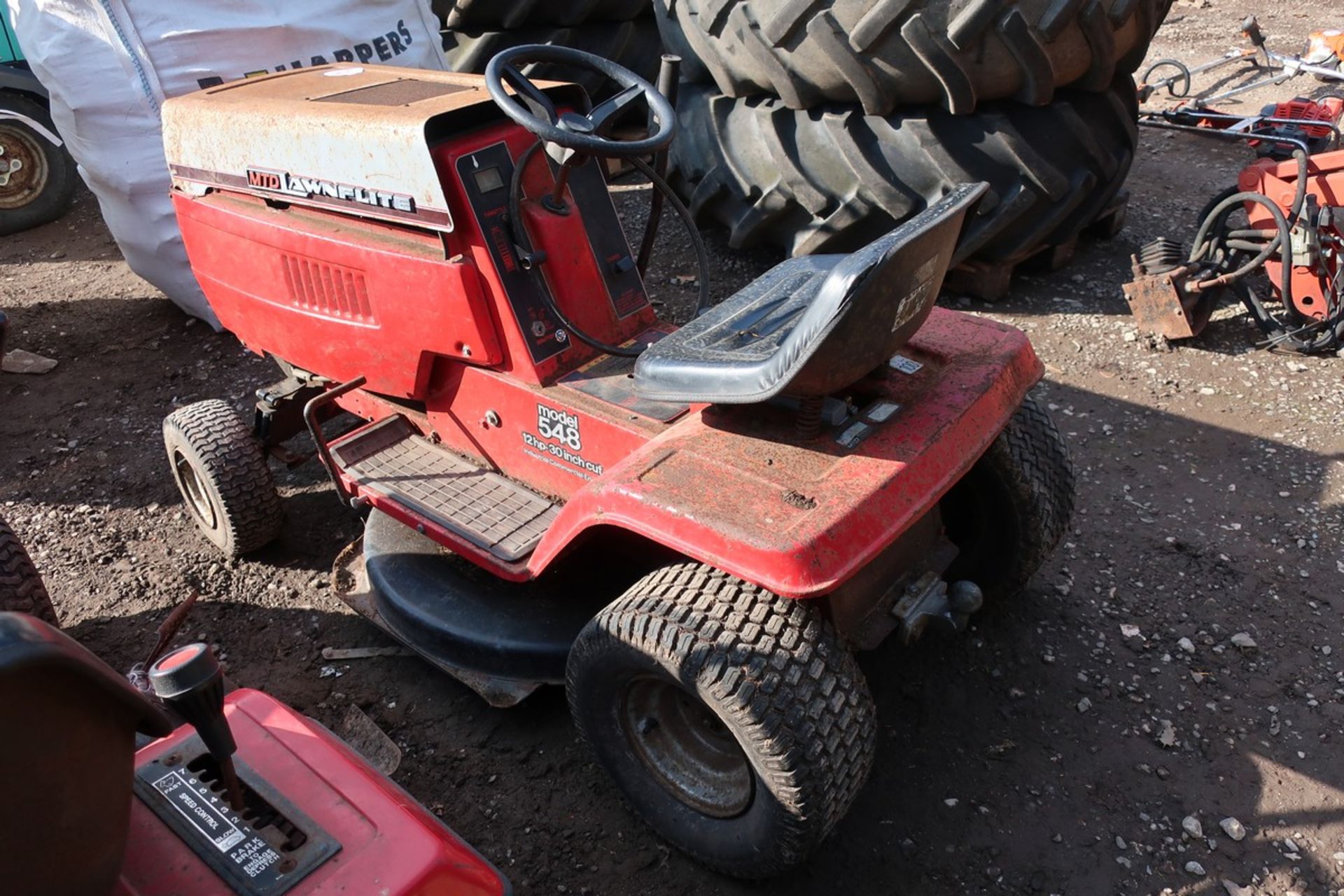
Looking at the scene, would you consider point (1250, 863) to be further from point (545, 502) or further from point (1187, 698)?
point (545, 502)

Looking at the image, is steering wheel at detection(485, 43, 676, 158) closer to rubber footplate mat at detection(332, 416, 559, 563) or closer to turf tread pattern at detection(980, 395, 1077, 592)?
rubber footplate mat at detection(332, 416, 559, 563)

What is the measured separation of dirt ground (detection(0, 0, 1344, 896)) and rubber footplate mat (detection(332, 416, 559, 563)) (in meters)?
0.47

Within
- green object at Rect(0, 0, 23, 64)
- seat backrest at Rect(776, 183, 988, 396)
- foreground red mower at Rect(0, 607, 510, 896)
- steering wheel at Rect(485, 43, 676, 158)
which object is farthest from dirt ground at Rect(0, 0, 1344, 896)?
green object at Rect(0, 0, 23, 64)

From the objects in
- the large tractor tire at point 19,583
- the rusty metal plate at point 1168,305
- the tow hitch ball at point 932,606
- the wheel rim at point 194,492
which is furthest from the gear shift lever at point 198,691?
the rusty metal plate at point 1168,305

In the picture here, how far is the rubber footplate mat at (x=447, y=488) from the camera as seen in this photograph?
2662 millimetres

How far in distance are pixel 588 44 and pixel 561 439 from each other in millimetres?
3955

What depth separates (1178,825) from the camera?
7.58 ft

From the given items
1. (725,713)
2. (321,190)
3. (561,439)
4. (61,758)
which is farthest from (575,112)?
(61,758)

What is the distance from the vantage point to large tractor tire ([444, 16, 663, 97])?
5.84 meters

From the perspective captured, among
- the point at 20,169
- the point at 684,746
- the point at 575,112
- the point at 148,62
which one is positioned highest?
the point at 148,62

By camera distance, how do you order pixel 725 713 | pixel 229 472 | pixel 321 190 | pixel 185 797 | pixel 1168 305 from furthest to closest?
pixel 1168 305 < pixel 229 472 < pixel 321 190 < pixel 725 713 < pixel 185 797

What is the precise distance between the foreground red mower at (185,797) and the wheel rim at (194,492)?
1676mm

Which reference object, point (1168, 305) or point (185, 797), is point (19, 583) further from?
point (1168, 305)

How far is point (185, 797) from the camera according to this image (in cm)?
161
